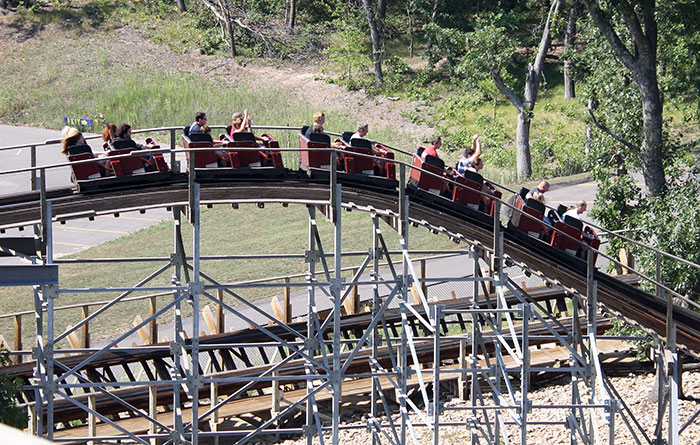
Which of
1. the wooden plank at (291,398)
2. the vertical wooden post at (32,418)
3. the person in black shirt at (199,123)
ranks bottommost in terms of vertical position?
the wooden plank at (291,398)

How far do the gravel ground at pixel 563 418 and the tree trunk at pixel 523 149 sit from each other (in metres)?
18.7

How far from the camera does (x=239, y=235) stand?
119ft

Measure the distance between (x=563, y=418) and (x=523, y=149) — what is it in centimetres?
2097

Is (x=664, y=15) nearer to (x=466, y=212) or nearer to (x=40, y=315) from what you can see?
(x=466, y=212)

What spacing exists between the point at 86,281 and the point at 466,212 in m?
16.5

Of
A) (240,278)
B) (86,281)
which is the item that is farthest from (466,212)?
(86,281)

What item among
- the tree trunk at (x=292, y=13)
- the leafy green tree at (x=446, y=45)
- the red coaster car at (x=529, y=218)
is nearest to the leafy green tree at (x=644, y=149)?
the red coaster car at (x=529, y=218)

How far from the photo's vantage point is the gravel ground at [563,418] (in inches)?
825

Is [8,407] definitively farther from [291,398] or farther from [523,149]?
[523,149]

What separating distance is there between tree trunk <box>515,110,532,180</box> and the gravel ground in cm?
1866

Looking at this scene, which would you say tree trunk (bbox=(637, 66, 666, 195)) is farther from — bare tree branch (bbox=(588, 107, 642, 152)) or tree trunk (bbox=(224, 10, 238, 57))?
tree trunk (bbox=(224, 10, 238, 57))

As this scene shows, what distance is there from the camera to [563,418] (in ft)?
71.4

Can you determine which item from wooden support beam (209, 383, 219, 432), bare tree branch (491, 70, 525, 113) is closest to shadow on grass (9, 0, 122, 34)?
bare tree branch (491, 70, 525, 113)

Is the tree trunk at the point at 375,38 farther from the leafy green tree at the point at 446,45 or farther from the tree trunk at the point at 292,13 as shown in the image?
the tree trunk at the point at 292,13
